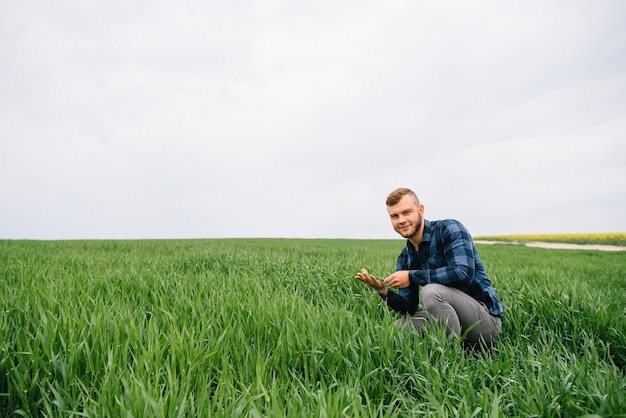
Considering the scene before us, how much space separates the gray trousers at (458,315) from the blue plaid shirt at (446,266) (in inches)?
4.1

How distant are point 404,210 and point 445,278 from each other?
0.73 meters

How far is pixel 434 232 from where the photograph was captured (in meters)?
3.68

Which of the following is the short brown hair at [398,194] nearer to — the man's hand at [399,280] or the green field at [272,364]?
the man's hand at [399,280]

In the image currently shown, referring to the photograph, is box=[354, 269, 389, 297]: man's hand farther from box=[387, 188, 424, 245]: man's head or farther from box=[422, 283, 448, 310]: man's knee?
box=[387, 188, 424, 245]: man's head

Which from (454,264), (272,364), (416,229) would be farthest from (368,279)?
(272,364)

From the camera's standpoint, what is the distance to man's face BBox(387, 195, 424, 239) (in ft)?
11.1

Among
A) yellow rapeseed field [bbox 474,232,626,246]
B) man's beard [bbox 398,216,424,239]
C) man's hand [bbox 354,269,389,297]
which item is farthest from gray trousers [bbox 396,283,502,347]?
yellow rapeseed field [bbox 474,232,626,246]

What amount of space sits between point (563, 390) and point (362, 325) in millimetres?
1331

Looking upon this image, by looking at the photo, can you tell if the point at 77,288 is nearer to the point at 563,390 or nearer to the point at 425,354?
the point at 425,354

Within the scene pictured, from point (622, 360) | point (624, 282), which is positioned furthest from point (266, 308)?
point (624, 282)

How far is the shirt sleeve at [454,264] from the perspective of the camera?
3.26 meters

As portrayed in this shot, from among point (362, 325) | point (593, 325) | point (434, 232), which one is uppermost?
point (434, 232)

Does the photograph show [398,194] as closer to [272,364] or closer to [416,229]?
[416,229]

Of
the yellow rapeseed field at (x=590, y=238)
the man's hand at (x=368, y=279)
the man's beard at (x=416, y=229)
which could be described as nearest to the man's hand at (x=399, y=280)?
the man's hand at (x=368, y=279)
